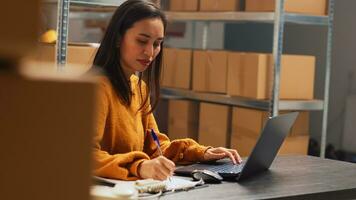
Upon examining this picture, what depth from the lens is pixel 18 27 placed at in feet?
1.41

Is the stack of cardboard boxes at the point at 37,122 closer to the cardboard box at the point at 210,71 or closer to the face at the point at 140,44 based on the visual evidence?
the face at the point at 140,44

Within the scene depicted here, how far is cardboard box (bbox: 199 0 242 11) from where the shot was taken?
3.39m

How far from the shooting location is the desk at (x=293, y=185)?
1.48 meters

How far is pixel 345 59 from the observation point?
423 cm

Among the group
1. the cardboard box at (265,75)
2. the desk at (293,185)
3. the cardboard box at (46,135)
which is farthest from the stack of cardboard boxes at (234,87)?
the cardboard box at (46,135)

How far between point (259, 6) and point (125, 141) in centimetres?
163

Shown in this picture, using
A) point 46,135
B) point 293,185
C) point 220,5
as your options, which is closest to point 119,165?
point 293,185

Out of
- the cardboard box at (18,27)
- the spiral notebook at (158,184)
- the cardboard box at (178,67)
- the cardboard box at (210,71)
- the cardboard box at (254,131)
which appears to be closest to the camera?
the cardboard box at (18,27)

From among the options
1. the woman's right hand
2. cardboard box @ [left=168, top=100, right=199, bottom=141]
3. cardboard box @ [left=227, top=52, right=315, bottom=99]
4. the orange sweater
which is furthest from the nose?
cardboard box @ [left=168, top=100, right=199, bottom=141]

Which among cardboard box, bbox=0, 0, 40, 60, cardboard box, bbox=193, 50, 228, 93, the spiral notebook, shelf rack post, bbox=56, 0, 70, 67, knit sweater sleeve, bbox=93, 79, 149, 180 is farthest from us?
cardboard box, bbox=193, 50, 228, 93

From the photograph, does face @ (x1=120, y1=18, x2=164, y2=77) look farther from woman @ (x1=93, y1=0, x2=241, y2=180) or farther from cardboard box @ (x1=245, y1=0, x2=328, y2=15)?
cardboard box @ (x1=245, y1=0, x2=328, y2=15)

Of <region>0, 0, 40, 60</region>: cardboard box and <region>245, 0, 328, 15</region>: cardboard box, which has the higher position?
<region>245, 0, 328, 15</region>: cardboard box

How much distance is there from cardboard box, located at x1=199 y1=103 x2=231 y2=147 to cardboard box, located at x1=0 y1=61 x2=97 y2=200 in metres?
2.91

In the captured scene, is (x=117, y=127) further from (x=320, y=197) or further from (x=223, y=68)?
(x=223, y=68)
